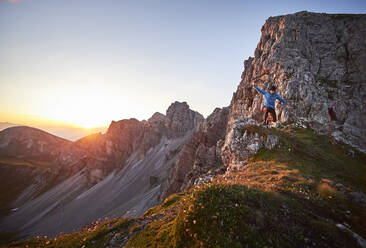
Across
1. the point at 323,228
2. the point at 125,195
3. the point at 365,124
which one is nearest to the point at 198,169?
the point at 365,124

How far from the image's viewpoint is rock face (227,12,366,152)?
3369cm

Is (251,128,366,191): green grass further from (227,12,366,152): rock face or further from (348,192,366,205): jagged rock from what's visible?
(227,12,366,152): rock face

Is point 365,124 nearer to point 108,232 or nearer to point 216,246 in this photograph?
point 216,246

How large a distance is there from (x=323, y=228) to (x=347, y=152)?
20.1m

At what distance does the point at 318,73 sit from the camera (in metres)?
44.8

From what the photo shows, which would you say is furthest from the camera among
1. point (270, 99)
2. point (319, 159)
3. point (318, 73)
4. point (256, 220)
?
point (318, 73)

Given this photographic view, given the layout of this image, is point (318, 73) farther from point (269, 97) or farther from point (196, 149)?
point (196, 149)

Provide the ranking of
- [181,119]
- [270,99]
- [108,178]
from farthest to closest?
[181,119] → [108,178] → [270,99]

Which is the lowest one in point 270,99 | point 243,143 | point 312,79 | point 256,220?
point 243,143

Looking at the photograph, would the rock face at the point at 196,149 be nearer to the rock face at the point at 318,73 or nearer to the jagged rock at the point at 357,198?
the rock face at the point at 318,73

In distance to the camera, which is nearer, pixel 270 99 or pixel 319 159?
pixel 319 159

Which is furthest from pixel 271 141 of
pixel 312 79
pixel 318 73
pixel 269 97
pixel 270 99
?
pixel 318 73

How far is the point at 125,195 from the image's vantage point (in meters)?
120

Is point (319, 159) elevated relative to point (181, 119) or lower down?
elevated
